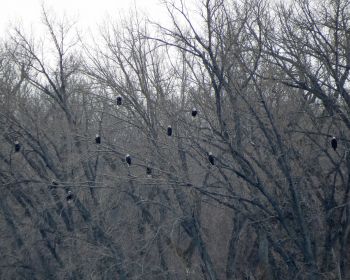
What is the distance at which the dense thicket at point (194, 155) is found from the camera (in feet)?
39.8

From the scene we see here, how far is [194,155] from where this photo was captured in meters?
12.9

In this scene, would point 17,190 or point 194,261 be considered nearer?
point 194,261

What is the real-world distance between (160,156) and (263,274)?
4407 mm

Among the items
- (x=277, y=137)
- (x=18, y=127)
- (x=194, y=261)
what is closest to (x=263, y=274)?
(x=194, y=261)

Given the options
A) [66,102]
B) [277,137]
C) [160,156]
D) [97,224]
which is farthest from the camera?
[66,102]

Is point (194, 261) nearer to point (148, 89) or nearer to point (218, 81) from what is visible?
point (148, 89)

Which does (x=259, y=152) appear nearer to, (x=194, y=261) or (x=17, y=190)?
(x=194, y=261)

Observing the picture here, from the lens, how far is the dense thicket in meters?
12.1

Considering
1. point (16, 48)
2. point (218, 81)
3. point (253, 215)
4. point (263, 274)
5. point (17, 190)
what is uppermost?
point (16, 48)

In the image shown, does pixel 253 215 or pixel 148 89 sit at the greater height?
pixel 148 89

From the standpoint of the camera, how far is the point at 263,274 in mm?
15422

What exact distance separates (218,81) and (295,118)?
1.89 meters

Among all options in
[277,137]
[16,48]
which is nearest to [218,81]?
[277,137]

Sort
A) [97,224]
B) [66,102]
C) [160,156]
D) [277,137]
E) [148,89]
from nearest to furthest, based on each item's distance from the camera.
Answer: [277,137]
[160,156]
[148,89]
[97,224]
[66,102]
